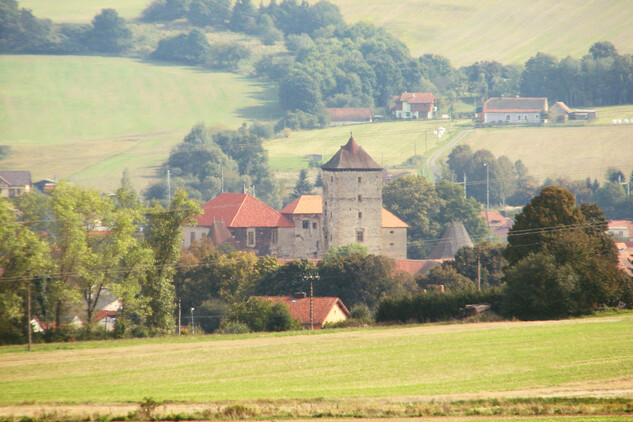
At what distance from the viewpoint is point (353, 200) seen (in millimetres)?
83250

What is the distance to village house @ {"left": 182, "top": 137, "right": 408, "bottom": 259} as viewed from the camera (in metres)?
83.2

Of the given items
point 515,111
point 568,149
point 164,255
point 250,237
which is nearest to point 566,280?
point 164,255

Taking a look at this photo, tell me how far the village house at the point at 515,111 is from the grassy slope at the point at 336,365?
12927cm

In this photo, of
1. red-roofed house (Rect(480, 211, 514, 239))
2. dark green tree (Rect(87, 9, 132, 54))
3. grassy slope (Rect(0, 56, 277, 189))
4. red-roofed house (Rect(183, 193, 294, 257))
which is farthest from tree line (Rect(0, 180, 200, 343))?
dark green tree (Rect(87, 9, 132, 54))

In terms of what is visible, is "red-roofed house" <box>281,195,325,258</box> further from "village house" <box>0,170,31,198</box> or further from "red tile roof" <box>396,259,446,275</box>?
"village house" <box>0,170,31,198</box>

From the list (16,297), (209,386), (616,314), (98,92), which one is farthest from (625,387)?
(98,92)

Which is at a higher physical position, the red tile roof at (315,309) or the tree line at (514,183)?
the tree line at (514,183)

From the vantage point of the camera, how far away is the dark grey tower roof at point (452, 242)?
9400 centimetres

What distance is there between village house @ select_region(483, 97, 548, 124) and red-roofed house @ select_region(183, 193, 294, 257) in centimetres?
8207

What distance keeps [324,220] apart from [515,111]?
302 feet

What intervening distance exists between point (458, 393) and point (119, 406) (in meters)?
8.02

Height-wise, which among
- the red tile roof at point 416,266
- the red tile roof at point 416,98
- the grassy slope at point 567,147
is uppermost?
the red tile roof at point 416,98

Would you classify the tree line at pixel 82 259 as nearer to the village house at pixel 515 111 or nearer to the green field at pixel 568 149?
the green field at pixel 568 149

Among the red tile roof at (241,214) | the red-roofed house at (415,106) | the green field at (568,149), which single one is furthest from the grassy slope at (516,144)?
the red tile roof at (241,214)
